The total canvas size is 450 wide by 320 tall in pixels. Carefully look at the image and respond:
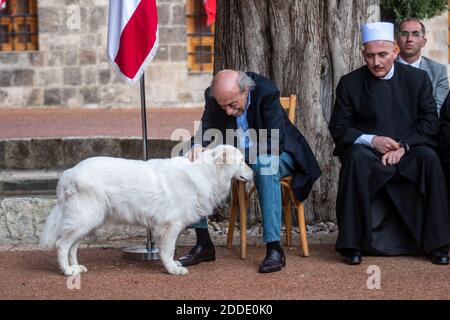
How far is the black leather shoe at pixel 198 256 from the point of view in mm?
7023

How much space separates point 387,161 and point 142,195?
192cm

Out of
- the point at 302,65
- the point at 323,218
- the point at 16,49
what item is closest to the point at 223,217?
the point at 323,218

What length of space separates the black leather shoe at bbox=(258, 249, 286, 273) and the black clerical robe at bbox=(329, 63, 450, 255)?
1.53ft

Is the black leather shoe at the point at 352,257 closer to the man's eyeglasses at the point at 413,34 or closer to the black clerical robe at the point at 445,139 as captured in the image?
the black clerical robe at the point at 445,139

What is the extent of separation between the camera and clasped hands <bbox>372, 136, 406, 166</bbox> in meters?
7.12

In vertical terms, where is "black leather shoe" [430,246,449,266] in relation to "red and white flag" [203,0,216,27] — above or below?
below

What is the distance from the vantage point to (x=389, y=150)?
7.16 metres

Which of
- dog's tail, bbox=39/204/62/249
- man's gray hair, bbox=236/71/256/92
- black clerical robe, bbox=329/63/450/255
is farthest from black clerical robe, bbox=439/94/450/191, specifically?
dog's tail, bbox=39/204/62/249

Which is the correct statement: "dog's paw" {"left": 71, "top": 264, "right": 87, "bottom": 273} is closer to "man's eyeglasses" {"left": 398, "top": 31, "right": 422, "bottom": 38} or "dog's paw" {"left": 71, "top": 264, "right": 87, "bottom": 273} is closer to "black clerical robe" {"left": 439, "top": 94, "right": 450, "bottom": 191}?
"black clerical robe" {"left": 439, "top": 94, "right": 450, "bottom": 191}

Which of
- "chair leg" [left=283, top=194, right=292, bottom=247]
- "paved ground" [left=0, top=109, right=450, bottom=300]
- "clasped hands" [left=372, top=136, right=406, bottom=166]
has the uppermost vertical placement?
"clasped hands" [left=372, top=136, right=406, bottom=166]

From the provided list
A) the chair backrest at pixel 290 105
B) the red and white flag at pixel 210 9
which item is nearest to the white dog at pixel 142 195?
the chair backrest at pixel 290 105

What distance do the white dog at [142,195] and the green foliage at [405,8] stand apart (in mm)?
6756

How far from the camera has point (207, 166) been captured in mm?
6719

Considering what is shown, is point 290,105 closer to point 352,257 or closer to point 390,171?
point 390,171
